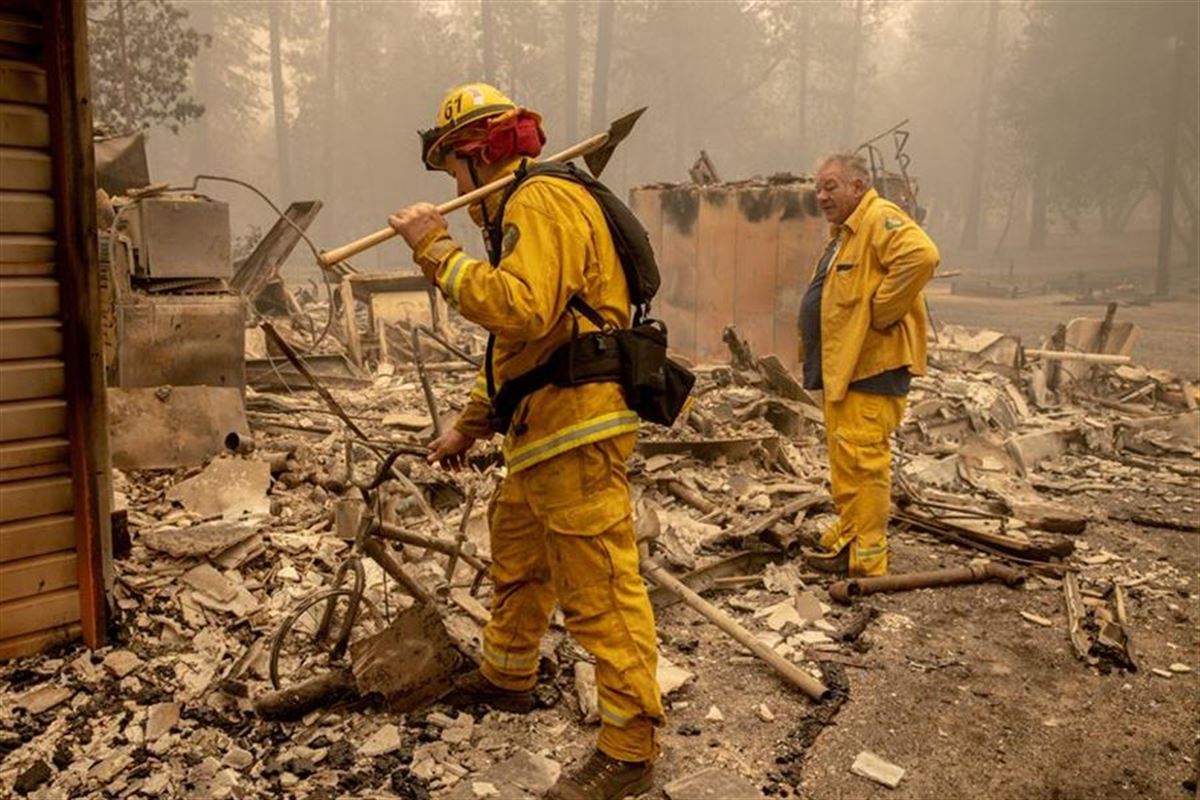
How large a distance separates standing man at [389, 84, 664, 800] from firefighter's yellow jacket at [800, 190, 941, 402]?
2057 mm

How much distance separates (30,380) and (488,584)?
2.23 meters

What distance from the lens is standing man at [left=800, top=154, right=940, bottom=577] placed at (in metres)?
4.55

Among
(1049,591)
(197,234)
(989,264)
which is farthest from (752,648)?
(989,264)

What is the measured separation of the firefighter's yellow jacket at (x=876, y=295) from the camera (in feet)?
14.8

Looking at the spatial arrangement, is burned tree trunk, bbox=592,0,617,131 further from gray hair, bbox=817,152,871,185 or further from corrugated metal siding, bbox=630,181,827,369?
gray hair, bbox=817,152,871,185

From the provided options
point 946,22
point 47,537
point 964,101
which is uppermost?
point 946,22

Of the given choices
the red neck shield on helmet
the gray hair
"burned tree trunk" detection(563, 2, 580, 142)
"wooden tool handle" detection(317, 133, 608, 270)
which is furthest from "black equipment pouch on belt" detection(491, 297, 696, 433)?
"burned tree trunk" detection(563, 2, 580, 142)

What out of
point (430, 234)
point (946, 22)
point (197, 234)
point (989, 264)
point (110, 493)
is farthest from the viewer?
point (946, 22)

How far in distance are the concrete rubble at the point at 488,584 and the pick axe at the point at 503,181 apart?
2.35 ft

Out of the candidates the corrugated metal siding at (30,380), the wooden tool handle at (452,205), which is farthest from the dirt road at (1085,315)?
the corrugated metal siding at (30,380)

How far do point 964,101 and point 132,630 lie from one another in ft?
170

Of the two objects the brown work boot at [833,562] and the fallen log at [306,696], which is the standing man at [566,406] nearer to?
the fallen log at [306,696]

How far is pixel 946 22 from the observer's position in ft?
151

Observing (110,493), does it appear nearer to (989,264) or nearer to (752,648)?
(752,648)
